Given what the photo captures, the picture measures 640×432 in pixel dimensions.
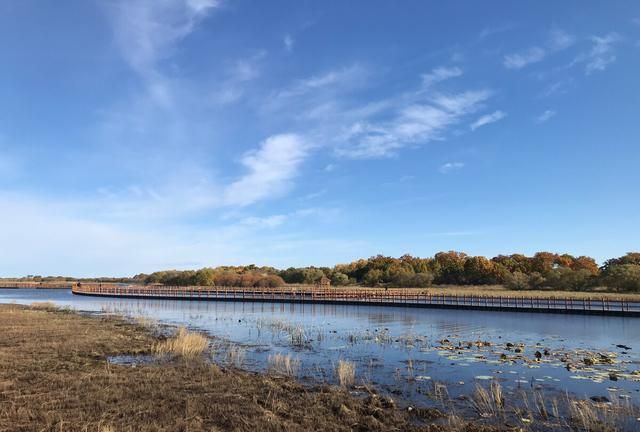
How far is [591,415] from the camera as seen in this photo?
38.1 ft

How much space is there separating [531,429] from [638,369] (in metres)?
10.8

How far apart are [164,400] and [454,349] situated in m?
15.7

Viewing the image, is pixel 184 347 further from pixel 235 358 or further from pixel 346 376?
pixel 346 376

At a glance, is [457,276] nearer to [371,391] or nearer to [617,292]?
[617,292]

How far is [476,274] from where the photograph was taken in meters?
106

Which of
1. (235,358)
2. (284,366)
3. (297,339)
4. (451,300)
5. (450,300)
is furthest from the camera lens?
(450,300)

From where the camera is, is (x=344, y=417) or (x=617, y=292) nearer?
(x=344, y=417)

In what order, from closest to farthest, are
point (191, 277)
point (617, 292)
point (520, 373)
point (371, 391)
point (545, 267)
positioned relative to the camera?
point (371, 391) < point (520, 373) < point (617, 292) < point (545, 267) < point (191, 277)

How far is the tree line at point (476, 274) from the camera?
80.4 m

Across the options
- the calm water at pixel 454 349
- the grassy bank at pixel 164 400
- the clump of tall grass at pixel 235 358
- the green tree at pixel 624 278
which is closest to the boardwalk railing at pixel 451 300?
the calm water at pixel 454 349

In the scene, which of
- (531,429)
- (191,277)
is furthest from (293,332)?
(191,277)

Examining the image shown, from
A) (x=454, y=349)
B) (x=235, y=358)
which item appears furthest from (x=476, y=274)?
(x=235, y=358)

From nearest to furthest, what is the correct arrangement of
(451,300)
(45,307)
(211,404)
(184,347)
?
(211,404) < (184,347) < (45,307) < (451,300)

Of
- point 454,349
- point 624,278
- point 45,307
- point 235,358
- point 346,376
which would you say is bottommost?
point 454,349
